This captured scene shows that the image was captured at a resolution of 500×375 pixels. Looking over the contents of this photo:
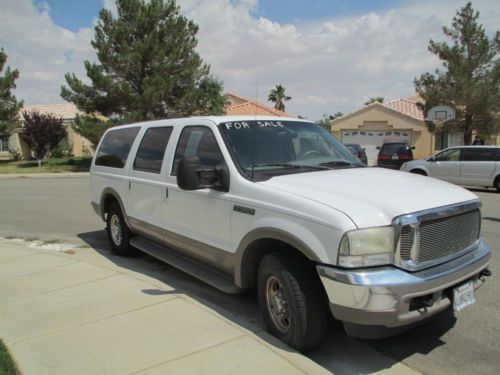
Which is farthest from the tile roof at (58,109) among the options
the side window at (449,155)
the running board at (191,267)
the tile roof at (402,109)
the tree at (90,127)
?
the running board at (191,267)

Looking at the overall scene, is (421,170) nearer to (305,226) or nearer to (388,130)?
(305,226)

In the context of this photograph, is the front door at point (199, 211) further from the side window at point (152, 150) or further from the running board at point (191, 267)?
the side window at point (152, 150)

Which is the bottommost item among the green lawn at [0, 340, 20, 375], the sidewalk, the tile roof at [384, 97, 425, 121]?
the sidewalk

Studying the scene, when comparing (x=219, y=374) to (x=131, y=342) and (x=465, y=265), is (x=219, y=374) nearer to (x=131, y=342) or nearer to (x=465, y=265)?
(x=131, y=342)

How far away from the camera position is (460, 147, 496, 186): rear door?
15.5 m

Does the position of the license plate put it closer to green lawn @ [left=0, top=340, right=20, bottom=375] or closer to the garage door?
green lawn @ [left=0, top=340, right=20, bottom=375]

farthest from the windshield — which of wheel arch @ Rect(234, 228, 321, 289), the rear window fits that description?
the rear window

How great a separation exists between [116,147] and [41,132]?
→ 80.4 ft

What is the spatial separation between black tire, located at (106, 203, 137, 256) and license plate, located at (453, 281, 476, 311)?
Result: 436 centimetres

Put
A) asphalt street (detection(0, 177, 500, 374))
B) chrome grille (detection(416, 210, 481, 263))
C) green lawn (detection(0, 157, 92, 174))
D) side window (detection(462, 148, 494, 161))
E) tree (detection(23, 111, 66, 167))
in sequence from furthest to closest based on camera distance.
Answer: tree (detection(23, 111, 66, 167)), green lawn (detection(0, 157, 92, 174)), side window (detection(462, 148, 494, 161)), asphalt street (detection(0, 177, 500, 374)), chrome grille (detection(416, 210, 481, 263))

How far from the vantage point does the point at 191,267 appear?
486cm

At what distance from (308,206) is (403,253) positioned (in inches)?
28.7

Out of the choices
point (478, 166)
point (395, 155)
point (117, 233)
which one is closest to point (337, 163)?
point (117, 233)

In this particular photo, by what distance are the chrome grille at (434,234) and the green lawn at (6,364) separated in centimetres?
276
